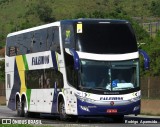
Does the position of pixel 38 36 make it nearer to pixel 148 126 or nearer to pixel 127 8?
pixel 148 126

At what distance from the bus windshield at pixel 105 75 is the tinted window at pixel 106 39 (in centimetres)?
53

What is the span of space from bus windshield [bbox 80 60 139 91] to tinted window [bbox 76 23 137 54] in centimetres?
53

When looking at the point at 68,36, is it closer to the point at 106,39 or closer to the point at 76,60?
the point at 106,39

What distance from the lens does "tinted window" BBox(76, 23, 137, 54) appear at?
25.6 metres

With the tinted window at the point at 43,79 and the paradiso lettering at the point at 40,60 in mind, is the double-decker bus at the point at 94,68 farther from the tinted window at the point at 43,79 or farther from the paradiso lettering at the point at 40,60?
the paradiso lettering at the point at 40,60

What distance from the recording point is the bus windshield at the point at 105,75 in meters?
Result: 25.3

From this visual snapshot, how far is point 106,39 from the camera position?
25.9 m

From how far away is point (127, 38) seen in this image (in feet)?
85.5

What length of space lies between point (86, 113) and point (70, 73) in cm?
185

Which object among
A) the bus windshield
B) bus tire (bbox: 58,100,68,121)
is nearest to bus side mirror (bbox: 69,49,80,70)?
the bus windshield

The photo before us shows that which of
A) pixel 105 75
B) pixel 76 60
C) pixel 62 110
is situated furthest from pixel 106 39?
pixel 62 110

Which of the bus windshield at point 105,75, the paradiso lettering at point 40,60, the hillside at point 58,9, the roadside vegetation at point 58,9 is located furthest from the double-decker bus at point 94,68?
the hillside at point 58,9

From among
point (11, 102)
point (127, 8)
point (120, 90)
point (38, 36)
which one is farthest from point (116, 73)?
point (127, 8)

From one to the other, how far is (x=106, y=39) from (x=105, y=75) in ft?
5.02
